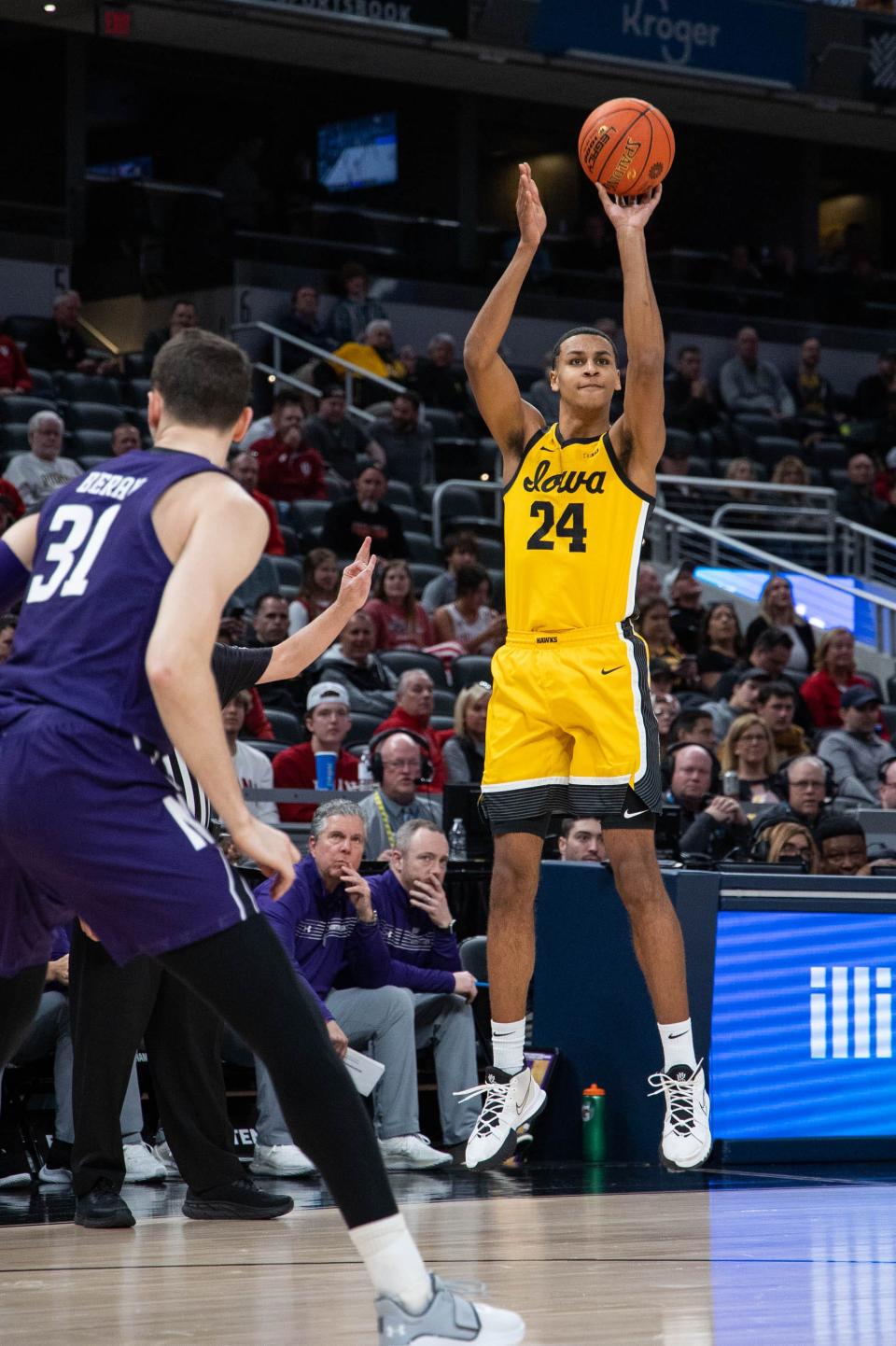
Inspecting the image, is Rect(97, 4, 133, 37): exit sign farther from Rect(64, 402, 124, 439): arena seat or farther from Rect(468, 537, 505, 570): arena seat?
Rect(468, 537, 505, 570): arena seat

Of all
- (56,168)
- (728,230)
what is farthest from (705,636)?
(728,230)

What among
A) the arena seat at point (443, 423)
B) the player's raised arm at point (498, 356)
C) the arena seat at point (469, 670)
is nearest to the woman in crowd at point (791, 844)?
the player's raised arm at point (498, 356)

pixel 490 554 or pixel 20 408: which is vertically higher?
pixel 20 408

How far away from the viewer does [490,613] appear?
39.1 ft

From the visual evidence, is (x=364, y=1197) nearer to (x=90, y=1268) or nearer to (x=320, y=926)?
(x=90, y=1268)

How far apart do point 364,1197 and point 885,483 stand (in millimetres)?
14609

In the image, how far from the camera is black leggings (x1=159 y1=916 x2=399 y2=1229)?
313 cm

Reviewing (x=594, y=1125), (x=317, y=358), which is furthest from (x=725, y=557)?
(x=594, y=1125)

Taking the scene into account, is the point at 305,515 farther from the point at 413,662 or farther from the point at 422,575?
the point at 413,662

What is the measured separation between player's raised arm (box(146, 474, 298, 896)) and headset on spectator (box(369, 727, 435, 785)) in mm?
5029

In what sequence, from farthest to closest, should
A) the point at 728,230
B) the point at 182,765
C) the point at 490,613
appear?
the point at 728,230
the point at 490,613
the point at 182,765

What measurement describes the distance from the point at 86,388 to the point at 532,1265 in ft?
36.7

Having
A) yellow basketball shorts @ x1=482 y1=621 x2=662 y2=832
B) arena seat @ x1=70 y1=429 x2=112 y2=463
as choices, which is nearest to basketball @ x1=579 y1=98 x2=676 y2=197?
yellow basketball shorts @ x1=482 y1=621 x2=662 y2=832

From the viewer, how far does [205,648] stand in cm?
312
